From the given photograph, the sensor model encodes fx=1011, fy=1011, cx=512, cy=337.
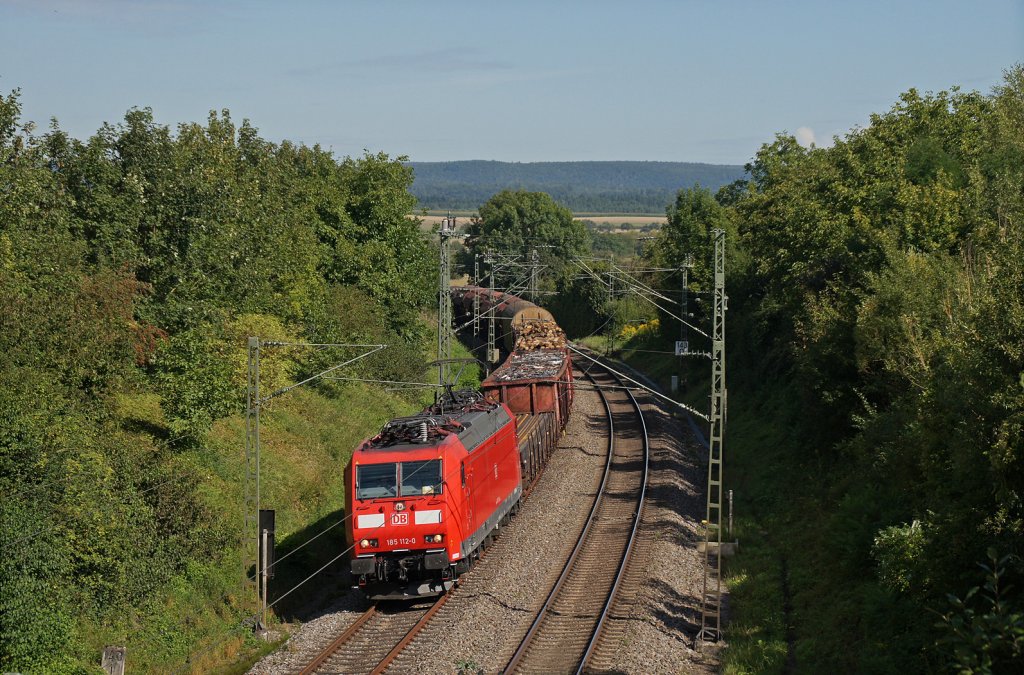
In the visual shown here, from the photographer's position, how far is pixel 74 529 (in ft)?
59.6

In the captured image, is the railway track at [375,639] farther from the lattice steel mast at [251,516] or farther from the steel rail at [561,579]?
the lattice steel mast at [251,516]

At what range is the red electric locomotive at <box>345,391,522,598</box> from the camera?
1948 cm

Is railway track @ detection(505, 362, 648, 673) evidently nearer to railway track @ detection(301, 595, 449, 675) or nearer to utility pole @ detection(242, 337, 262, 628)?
railway track @ detection(301, 595, 449, 675)

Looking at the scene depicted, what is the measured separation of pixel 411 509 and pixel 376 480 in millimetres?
915

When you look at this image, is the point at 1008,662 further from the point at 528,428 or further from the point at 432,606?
the point at 528,428

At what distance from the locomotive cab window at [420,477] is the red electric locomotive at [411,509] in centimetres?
2

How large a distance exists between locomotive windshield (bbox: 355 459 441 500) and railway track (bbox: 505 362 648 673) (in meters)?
3.27

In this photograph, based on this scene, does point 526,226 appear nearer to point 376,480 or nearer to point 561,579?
point 561,579

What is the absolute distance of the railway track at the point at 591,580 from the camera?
17500 mm

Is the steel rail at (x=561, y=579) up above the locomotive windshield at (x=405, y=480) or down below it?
below

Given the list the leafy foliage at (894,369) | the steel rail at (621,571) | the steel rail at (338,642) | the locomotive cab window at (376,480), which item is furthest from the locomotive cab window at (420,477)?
the leafy foliage at (894,369)

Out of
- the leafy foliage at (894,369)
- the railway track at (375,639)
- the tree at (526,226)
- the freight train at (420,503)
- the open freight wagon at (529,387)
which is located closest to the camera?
the leafy foliage at (894,369)

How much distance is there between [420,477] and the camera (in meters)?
19.5

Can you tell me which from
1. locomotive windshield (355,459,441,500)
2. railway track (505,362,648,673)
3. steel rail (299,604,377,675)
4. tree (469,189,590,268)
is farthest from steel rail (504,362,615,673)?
tree (469,189,590,268)
